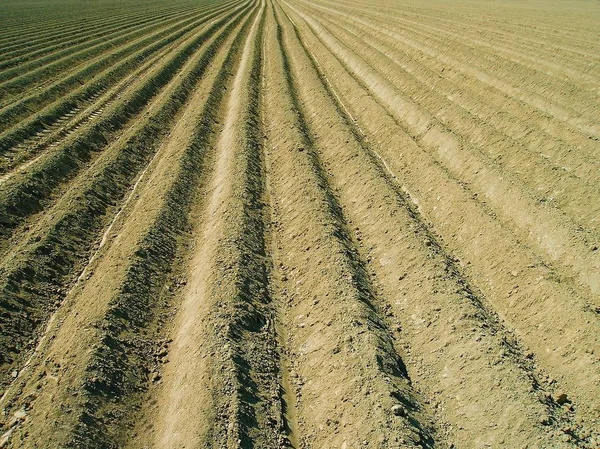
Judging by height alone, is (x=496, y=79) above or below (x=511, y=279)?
above

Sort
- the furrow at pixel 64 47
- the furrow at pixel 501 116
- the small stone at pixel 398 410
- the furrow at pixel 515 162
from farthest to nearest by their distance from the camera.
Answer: the furrow at pixel 64 47, the furrow at pixel 501 116, the furrow at pixel 515 162, the small stone at pixel 398 410

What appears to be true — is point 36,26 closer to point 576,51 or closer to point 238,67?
point 238,67

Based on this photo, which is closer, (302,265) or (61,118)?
(302,265)

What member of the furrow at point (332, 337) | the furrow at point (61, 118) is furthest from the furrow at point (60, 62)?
the furrow at point (332, 337)

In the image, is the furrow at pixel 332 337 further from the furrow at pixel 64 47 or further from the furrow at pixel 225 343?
the furrow at pixel 64 47

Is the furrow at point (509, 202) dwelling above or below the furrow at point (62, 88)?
below

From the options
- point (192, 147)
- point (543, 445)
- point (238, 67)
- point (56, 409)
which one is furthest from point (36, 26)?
point (543, 445)

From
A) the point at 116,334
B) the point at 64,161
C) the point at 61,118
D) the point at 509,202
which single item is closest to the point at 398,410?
the point at 116,334

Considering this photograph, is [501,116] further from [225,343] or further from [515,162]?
[225,343]

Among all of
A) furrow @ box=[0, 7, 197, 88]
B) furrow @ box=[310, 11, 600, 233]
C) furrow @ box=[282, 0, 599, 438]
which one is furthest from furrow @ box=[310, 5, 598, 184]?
furrow @ box=[0, 7, 197, 88]

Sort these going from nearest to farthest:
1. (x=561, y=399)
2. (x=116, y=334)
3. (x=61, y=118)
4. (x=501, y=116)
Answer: (x=561, y=399), (x=116, y=334), (x=501, y=116), (x=61, y=118)
